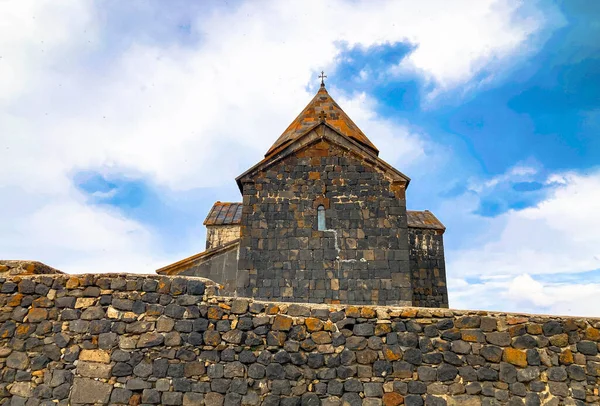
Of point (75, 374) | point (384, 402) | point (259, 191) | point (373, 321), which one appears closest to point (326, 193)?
point (259, 191)

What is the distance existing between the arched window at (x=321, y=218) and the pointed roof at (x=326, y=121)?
2363mm

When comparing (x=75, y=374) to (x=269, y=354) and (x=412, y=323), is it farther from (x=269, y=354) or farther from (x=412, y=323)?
(x=412, y=323)

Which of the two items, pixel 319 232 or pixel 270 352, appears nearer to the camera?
pixel 270 352

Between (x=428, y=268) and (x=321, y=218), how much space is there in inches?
193

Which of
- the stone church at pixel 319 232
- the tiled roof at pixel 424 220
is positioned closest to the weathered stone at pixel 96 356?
the stone church at pixel 319 232

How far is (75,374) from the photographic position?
4.36m

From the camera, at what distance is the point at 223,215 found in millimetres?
12805

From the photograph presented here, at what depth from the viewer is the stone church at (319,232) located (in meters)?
7.50

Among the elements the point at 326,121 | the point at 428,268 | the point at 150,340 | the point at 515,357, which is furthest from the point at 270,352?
the point at 428,268

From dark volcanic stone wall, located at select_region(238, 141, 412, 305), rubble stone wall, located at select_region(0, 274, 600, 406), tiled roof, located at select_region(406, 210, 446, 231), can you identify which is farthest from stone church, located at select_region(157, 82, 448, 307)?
tiled roof, located at select_region(406, 210, 446, 231)

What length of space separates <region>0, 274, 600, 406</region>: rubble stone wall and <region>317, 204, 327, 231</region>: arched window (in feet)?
11.3

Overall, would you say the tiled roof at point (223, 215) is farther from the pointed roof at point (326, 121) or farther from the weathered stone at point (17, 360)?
the weathered stone at point (17, 360)

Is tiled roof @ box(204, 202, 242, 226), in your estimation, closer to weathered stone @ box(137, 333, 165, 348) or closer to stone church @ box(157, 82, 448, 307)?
stone church @ box(157, 82, 448, 307)

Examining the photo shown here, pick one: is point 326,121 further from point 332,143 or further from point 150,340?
point 150,340
